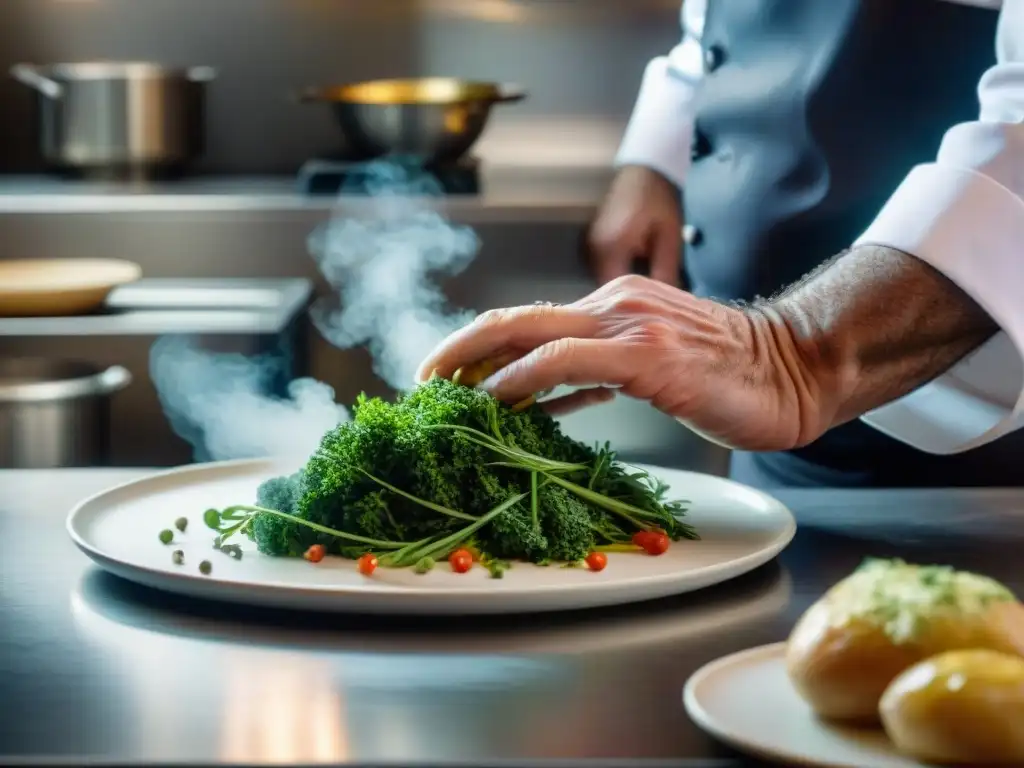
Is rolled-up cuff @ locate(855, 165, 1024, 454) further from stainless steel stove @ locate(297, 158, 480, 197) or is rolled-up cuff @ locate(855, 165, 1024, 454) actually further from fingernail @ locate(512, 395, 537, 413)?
stainless steel stove @ locate(297, 158, 480, 197)

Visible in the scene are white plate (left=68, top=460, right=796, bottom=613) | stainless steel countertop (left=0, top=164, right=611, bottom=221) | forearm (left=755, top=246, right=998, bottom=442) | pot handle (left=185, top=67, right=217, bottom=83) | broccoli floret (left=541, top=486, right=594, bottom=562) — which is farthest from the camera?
pot handle (left=185, top=67, right=217, bottom=83)

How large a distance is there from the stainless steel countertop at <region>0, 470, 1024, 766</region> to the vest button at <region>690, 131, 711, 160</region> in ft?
2.87

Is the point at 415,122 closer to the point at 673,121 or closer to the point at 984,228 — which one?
the point at 673,121

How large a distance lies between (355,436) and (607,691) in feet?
1.19

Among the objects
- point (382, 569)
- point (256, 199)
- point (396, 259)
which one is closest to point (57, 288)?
point (256, 199)

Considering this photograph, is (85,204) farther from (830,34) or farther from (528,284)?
(830,34)

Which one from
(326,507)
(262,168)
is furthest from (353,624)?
(262,168)

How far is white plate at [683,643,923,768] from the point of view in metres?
0.74

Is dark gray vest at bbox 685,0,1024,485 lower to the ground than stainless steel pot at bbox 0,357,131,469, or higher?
higher

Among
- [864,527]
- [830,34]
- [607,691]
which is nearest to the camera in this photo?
[607,691]

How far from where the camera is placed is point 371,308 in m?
3.10

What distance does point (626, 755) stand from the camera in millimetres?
772

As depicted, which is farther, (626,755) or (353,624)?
(353,624)

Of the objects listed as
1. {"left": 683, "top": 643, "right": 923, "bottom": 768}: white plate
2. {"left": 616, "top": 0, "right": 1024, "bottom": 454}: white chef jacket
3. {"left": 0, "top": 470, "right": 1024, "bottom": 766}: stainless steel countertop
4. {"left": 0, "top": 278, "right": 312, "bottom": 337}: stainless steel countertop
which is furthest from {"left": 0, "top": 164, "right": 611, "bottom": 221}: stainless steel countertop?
{"left": 683, "top": 643, "right": 923, "bottom": 768}: white plate
